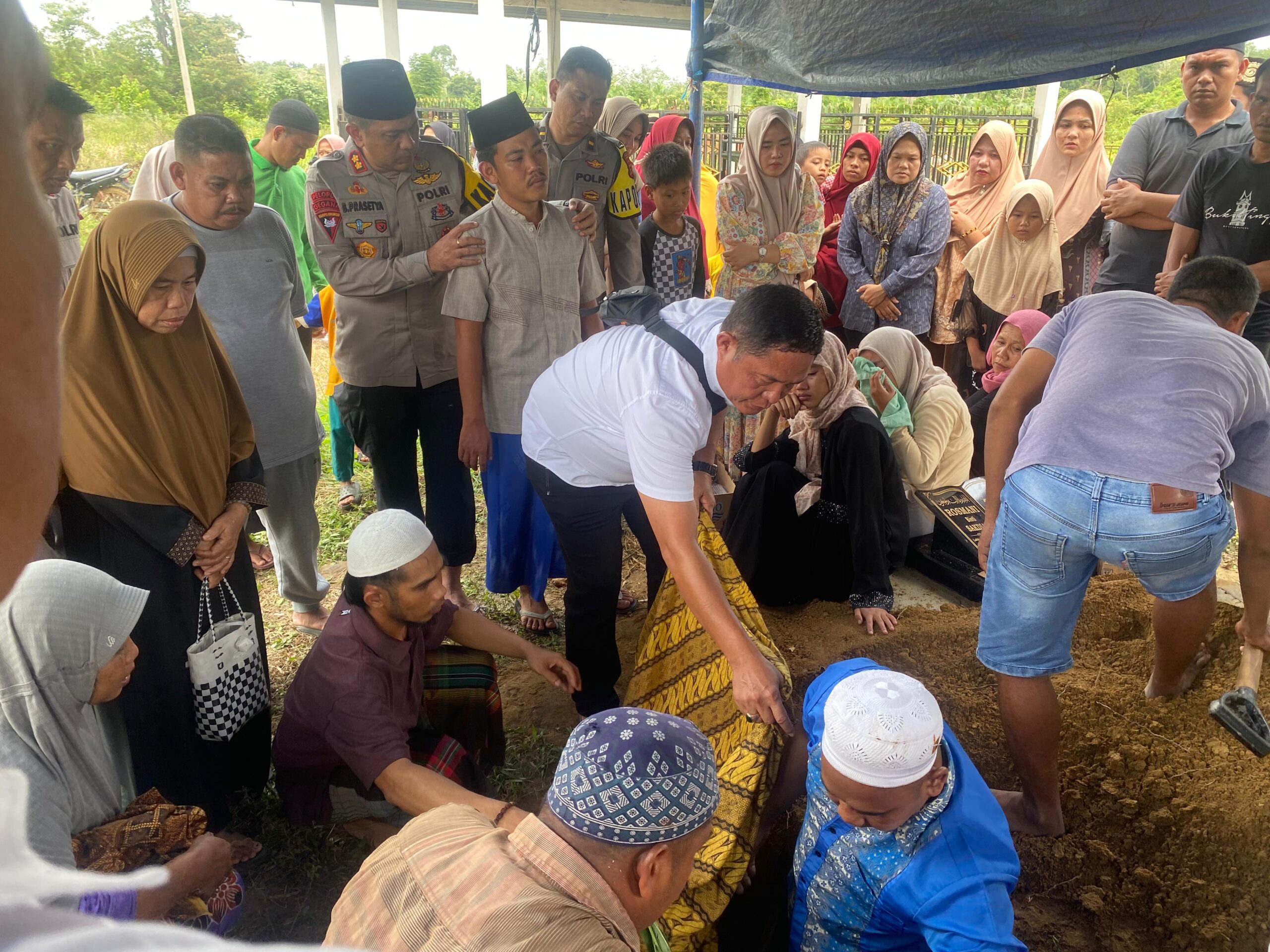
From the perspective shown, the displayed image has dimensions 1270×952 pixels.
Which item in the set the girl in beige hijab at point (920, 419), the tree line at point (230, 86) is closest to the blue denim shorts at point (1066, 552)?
the girl in beige hijab at point (920, 419)

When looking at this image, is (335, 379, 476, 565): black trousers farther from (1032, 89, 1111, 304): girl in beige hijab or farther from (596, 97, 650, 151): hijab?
(1032, 89, 1111, 304): girl in beige hijab

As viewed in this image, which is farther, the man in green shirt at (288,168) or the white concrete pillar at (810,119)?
the white concrete pillar at (810,119)

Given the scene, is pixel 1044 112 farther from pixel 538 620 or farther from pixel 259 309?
pixel 259 309

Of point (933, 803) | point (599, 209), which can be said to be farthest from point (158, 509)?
point (599, 209)

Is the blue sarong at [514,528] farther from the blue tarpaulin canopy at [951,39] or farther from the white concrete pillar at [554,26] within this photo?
the white concrete pillar at [554,26]

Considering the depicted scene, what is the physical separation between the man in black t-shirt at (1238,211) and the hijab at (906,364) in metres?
1.04

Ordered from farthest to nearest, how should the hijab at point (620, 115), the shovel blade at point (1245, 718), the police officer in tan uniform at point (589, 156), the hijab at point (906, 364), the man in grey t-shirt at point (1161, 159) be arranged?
the hijab at point (620, 115) < the man in grey t-shirt at point (1161, 159) < the hijab at point (906, 364) < the police officer in tan uniform at point (589, 156) < the shovel blade at point (1245, 718)

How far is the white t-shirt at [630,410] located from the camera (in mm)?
2092

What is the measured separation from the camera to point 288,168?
495cm

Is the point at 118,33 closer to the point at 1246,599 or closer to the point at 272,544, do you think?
the point at 272,544

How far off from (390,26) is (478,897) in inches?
563

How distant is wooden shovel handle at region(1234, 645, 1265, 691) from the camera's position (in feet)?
8.73

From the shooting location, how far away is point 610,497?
269 cm

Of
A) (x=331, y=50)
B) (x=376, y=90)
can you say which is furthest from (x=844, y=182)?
(x=331, y=50)
